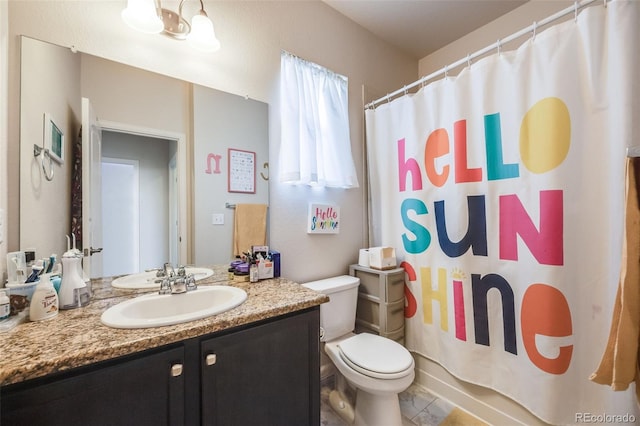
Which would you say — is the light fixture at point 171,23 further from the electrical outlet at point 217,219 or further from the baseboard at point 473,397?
the baseboard at point 473,397

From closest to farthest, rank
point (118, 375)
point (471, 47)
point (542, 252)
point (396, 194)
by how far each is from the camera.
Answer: point (118, 375) < point (542, 252) < point (396, 194) < point (471, 47)

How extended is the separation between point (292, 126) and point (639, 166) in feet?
4.76

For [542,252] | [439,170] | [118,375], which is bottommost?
[118,375]

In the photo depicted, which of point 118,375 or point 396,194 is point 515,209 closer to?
point 396,194

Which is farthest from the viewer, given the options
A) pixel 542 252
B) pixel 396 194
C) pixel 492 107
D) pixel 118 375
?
pixel 396 194

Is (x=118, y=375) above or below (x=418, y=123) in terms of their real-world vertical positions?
below

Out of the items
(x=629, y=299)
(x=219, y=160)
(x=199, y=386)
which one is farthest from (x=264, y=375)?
(x=629, y=299)

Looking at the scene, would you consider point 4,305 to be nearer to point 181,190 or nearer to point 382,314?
point 181,190

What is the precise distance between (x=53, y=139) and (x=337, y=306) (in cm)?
156

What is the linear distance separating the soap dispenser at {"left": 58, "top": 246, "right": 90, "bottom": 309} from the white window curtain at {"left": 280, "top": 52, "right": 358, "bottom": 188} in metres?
1.00

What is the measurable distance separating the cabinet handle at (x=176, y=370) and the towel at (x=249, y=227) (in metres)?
0.69

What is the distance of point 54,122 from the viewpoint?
1.03 m

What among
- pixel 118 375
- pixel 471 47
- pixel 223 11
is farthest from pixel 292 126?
pixel 471 47
